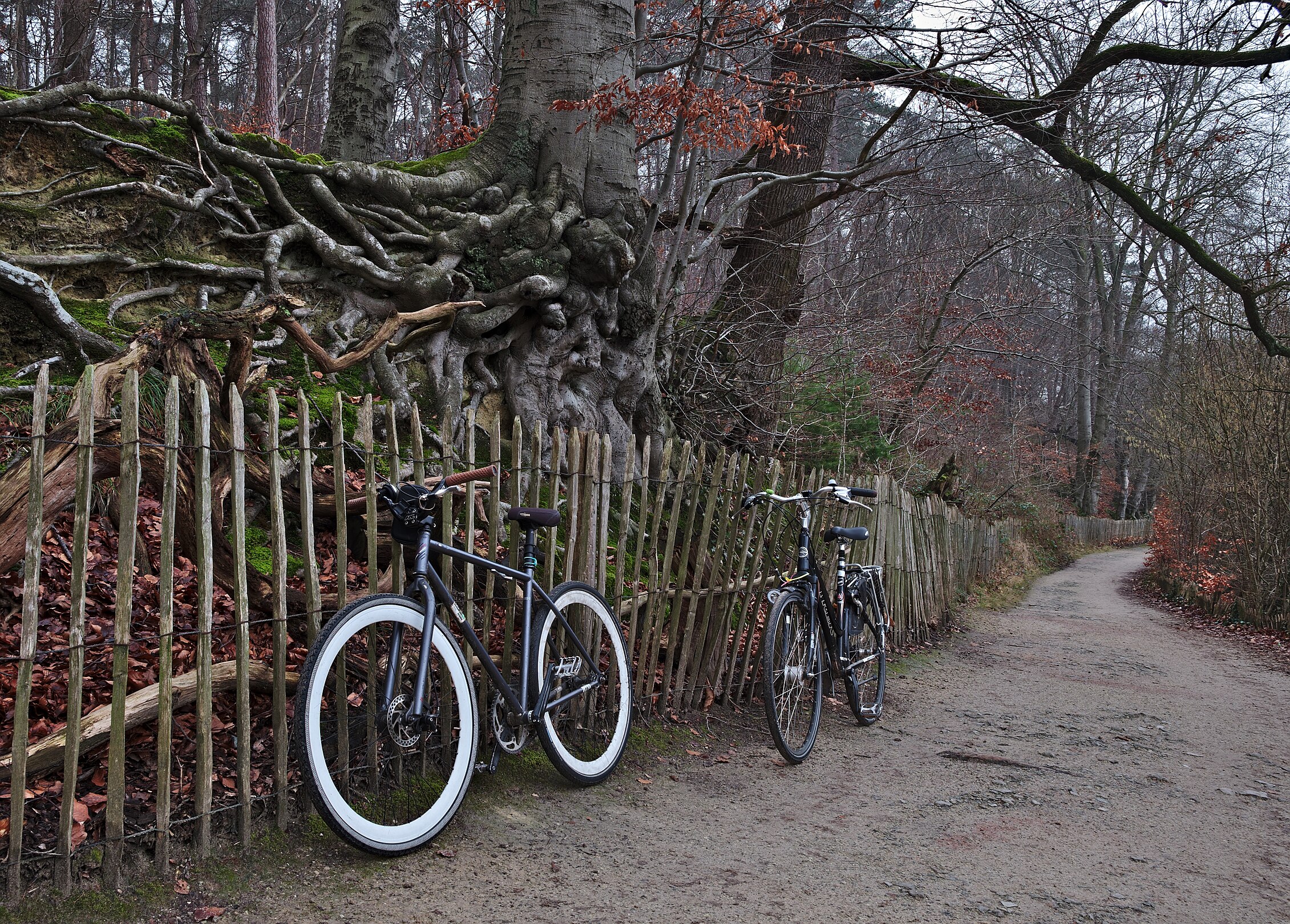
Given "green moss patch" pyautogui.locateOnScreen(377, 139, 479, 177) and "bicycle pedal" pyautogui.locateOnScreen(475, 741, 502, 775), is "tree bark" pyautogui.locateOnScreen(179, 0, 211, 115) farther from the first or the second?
"bicycle pedal" pyautogui.locateOnScreen(475, 741, 502, 775)

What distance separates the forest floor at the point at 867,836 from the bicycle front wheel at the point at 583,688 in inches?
5.4

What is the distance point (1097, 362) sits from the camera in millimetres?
30016

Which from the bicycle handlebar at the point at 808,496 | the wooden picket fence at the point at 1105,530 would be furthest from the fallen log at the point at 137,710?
the wooden picket fence at the point at 1105,530

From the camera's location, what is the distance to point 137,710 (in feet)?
9.71

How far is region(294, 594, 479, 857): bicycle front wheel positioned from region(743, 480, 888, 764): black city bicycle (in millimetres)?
1649

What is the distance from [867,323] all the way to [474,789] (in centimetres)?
898

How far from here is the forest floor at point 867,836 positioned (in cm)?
298

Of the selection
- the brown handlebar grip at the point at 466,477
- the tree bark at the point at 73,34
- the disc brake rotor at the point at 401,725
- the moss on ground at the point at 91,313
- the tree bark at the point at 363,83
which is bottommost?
the disc brake rotor at the point at 401,725

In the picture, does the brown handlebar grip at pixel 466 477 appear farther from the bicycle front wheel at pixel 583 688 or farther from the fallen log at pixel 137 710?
the fallen log at pixel 137 710

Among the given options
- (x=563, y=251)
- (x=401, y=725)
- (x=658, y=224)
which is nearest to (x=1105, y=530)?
(x=658, y=224)

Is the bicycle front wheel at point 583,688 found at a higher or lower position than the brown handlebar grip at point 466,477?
lower

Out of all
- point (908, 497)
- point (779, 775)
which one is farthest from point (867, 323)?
point (779, 775)

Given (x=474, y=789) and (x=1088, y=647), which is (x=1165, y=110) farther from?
(x=474, y=789)

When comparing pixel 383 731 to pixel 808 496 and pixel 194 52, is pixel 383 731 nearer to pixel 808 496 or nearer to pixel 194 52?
pixel 808 496
